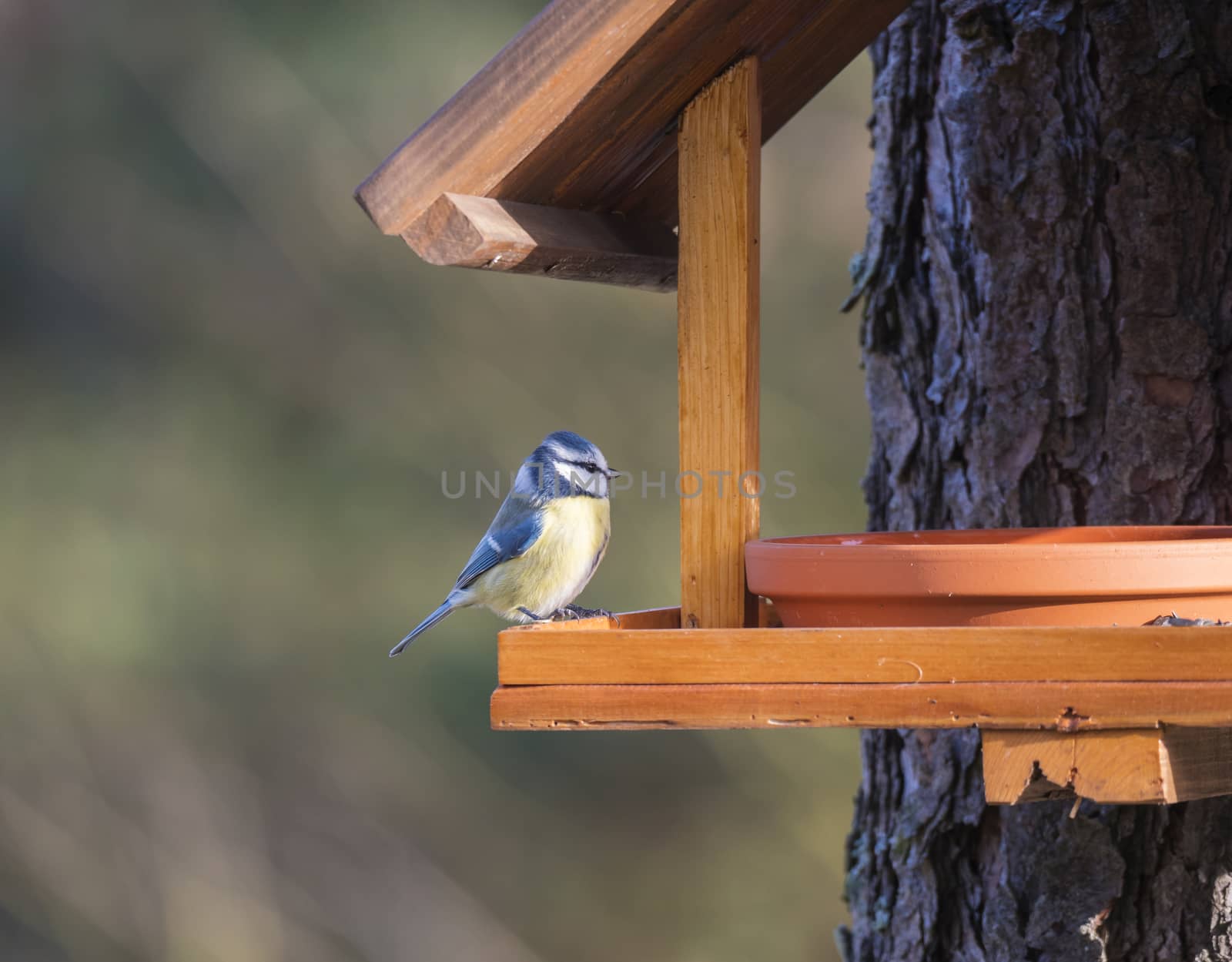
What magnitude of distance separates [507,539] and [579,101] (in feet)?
2.46

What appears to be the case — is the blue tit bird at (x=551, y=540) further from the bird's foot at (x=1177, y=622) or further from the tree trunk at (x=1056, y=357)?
the bird's foot at (x=1177, y=622)

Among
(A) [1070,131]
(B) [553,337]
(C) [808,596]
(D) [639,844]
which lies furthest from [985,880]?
(B) [553,337]

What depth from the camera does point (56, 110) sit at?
503 cm

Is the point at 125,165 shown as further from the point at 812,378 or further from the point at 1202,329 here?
the point at 1202,329

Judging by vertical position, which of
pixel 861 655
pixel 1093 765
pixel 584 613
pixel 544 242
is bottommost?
pixel 1093 765

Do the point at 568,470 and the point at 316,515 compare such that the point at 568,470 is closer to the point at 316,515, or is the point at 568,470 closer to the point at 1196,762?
the point at 1196,762

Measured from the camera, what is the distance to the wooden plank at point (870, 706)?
4.25 feet

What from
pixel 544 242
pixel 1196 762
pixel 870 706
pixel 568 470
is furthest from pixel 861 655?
pixel 568 470

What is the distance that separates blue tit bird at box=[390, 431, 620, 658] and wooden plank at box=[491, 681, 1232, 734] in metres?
0.54

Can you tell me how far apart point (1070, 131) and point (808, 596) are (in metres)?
1.06

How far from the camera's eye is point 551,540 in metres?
2.00

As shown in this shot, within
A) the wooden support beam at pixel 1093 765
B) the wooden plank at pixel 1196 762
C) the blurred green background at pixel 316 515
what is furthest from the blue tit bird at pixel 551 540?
the blurred green background at pixel 316 515

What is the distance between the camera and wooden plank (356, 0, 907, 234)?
1.46 meters

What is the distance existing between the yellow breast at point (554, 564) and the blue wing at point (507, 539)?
0.01 metres
